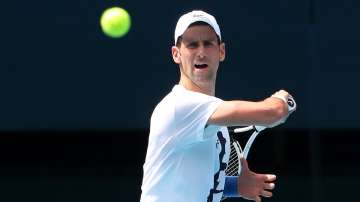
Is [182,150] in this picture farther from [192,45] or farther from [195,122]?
[192,45]

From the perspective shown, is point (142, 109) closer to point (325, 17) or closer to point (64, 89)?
point (64, 89)

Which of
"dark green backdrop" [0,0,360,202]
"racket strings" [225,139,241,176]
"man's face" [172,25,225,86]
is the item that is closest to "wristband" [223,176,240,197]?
"racket strings" [225,139,241,176]

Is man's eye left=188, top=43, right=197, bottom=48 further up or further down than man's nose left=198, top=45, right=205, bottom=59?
further up

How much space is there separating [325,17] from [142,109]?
4.20 ft

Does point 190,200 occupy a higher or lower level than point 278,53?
lower

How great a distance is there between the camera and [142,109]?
6277mm

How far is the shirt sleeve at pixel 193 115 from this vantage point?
2.89m

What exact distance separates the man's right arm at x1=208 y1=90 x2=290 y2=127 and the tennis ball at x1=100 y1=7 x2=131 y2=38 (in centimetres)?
308

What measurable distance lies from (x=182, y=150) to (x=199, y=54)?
0.30 metres

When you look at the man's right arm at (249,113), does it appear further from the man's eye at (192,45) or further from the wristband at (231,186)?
the wristband at (231,186)

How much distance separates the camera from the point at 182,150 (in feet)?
9.69

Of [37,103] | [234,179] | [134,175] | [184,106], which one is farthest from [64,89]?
[184,106]

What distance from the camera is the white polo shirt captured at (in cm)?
290

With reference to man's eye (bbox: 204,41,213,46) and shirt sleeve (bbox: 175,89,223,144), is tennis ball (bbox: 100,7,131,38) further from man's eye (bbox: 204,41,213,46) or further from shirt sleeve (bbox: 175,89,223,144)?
shirt sleeve (bbox: 175,89,223,144)
